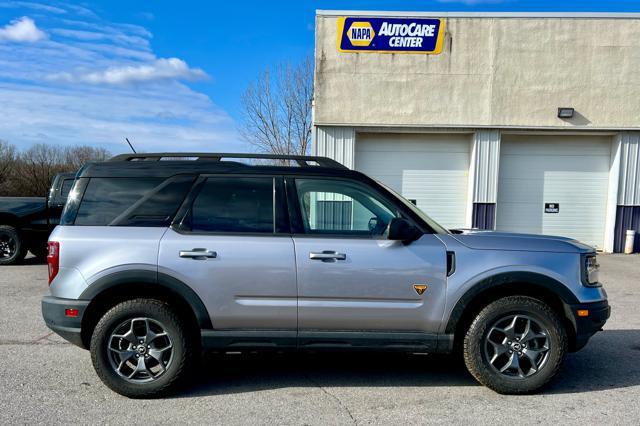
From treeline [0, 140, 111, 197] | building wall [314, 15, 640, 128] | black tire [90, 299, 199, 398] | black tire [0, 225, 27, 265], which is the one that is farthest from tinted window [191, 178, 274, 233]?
treeline [0, 140, 111, 197]

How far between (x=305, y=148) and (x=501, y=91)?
55.6ft

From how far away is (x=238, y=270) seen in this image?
362 cm

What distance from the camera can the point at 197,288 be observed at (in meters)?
3.64

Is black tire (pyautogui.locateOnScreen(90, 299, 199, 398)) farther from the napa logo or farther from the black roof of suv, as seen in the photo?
the napa logo

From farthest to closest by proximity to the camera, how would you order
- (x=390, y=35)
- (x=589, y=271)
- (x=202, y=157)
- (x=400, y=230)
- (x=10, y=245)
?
1. (x=390, y=35)
2. (x=10, y=245)
3. (x=202, y=157)
4. (x=589, y=271)
5. (x=400, y=230)

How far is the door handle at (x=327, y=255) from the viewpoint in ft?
11.9

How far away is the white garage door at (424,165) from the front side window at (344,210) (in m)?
8.76

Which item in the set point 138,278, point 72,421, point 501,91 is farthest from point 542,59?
point 72,421

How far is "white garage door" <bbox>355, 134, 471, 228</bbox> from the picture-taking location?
41.4ft

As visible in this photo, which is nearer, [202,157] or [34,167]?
[202,157]

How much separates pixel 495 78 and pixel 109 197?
1100cm

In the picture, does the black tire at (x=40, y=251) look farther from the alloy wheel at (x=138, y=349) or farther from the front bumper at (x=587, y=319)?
the front bumper at (x=587, y=319)

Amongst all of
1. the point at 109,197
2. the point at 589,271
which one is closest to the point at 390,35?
the point at 589,271

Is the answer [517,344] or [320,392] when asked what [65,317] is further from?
[517,344]
